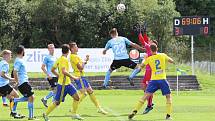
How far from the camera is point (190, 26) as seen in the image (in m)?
38.9

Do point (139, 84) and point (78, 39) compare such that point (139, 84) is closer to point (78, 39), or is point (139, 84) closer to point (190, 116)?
point (190, 116)

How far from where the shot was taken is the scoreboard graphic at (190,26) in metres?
38.9

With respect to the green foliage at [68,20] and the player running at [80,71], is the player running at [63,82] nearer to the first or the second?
the player running at [80,71]

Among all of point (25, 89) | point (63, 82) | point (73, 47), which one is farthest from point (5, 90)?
point (63, 82)

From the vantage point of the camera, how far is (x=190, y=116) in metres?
18.3

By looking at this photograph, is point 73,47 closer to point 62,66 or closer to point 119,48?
point 62,66

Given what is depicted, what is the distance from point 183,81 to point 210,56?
12.9m

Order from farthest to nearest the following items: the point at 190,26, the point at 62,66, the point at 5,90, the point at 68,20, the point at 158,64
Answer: the point at 68,20
the point at 190,26
the point at 5,90
the point at 158,64
the point at 62,66

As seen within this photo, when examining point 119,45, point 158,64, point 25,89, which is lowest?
point 25,89

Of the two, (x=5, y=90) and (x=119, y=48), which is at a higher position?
(x=119, y=48)

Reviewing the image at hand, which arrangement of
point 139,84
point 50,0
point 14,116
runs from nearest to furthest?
point 14,116
point 139,84
point 50,0

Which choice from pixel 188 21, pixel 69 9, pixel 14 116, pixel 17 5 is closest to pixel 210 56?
pixel 188 21

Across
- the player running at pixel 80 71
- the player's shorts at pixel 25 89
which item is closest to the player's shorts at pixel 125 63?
the player running at pixel 80 71

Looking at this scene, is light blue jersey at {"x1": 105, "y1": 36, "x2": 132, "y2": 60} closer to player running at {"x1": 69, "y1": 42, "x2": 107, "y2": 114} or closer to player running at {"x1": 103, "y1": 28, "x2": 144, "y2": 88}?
player running at {"x1": 103, "y1": 28, "x2": 144, "y2": 88}
